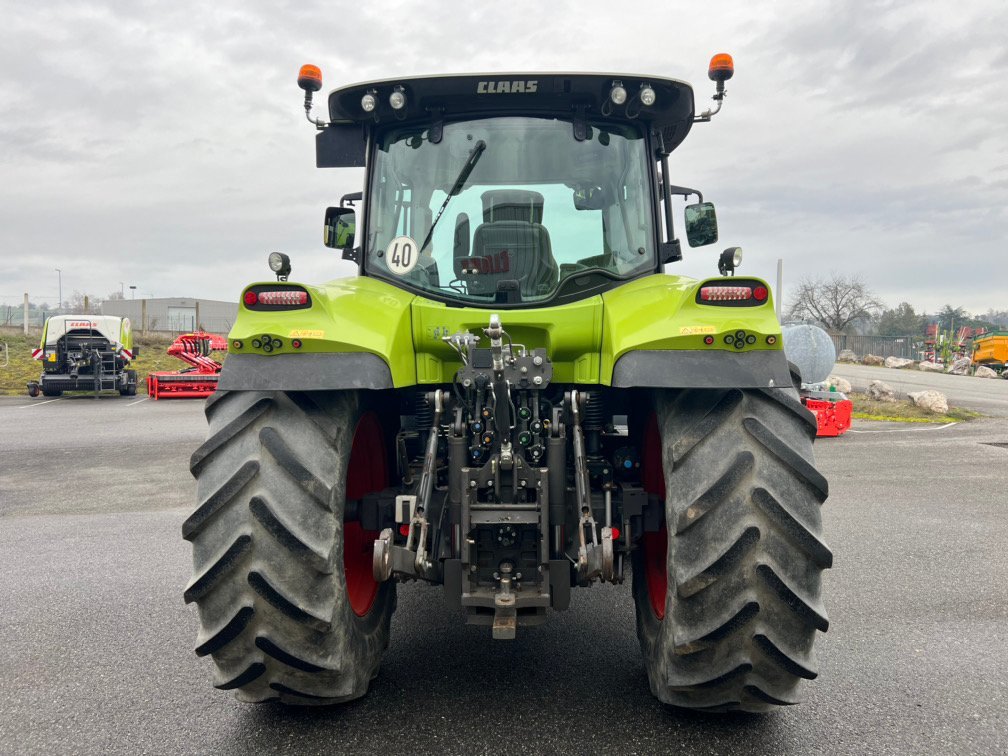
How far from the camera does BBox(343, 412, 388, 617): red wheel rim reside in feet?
10.3

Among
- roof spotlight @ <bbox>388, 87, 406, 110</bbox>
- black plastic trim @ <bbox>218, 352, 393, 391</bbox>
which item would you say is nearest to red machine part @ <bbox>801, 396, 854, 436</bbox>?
roof spotlight @ <bbox>388, 87, 406, 110</bbox>

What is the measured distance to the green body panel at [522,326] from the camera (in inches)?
99.4

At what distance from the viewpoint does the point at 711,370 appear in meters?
2.47

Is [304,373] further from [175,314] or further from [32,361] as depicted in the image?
[175,314]

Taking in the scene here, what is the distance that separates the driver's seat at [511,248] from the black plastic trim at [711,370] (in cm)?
88

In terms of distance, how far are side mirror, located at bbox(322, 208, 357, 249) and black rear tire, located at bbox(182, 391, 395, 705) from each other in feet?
5.31

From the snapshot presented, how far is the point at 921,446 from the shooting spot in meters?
10.3

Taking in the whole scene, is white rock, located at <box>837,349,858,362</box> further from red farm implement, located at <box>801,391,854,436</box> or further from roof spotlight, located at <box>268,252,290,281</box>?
roof spotlight, located at <box>268,252,290,281</box>

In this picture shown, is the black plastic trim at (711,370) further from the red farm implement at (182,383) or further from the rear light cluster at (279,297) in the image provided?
the red farm implement at (182,383)

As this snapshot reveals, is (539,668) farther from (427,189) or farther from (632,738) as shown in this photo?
(427,189)

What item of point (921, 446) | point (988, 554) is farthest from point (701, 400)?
point (921, 446)

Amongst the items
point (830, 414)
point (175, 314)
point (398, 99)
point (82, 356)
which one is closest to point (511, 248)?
point (398, 99)

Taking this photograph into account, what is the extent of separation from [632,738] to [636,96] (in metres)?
2.68

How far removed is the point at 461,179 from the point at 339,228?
1.01 meters
